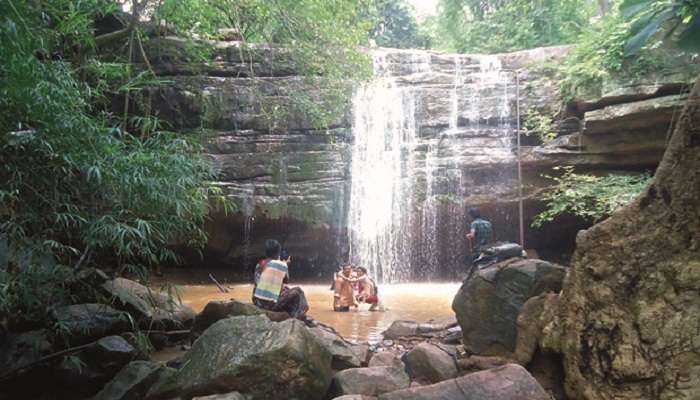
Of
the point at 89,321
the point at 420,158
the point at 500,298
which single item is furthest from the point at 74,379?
the point at 420,158

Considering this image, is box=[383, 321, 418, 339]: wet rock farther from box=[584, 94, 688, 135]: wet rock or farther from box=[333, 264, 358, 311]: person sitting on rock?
box=[584, 94, 688, 135]: wet rock

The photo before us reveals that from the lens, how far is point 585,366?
3.43 meters

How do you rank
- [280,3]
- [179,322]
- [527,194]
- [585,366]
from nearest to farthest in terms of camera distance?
[585,366] → [179,322] → [280,3] → [527,194]

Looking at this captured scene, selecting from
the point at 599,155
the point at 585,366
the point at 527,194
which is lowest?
the point at 585,366

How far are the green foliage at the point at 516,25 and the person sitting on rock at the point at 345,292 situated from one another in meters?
13.1

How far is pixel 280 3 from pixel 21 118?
4.70 metres

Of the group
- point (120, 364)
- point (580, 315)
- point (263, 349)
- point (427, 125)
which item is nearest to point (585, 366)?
point (580, 315)

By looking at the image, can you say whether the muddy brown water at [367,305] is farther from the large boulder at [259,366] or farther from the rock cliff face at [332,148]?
the large boulder at [259,366]

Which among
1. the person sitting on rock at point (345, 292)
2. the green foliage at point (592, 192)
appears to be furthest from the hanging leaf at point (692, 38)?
the green foliage at point (592, 192)

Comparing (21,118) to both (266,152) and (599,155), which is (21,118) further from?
(599,155)

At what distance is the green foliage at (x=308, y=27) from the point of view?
733 centimetres

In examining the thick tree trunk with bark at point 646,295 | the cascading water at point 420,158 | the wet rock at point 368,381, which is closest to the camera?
the thick tree trunk with bark at point 646,295

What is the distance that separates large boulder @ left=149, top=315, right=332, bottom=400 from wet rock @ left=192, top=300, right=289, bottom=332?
1.34m

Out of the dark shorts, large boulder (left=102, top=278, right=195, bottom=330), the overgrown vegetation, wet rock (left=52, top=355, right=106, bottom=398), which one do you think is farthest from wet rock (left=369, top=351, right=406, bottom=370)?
wet rock (left=52, top=355, right=106, bottom=398)
